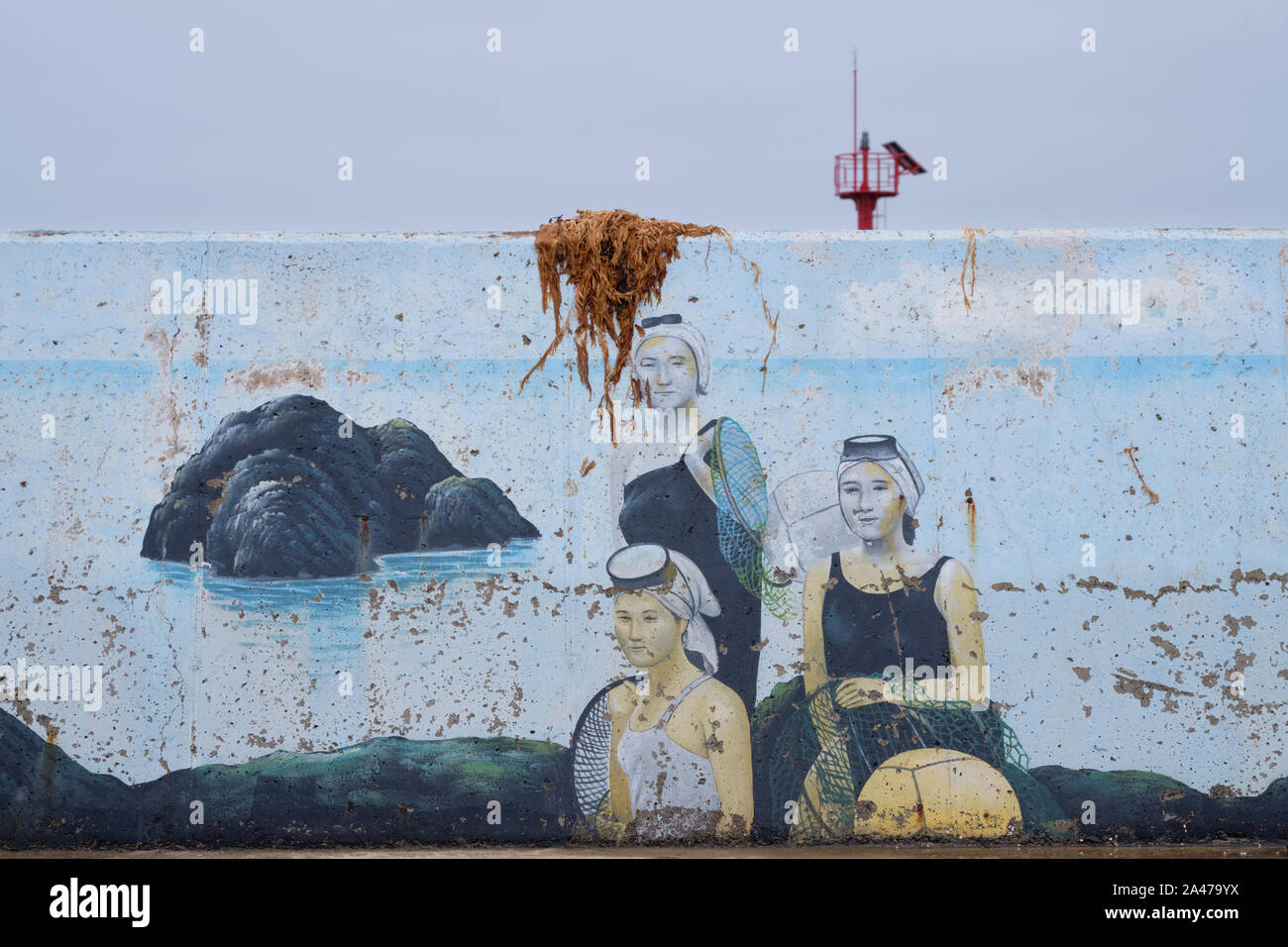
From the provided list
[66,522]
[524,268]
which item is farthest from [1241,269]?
[66,522]

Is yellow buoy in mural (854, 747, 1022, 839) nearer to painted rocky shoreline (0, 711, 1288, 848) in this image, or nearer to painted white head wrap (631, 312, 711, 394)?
painted rocky shoreline (0, 711, 1288, 848)

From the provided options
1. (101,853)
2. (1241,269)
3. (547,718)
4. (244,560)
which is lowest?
(101,853)

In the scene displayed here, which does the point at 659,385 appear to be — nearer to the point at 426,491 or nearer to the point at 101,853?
the point at 426,491

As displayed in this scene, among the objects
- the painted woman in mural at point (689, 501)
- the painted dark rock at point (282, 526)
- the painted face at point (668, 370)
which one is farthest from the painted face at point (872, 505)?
the painted dark rock at point (282, 526)

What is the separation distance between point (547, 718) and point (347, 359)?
75.5 inches

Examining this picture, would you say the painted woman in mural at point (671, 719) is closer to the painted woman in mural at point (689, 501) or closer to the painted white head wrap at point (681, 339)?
the painted woman in mural at point (689, 501)

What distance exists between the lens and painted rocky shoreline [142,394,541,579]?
5.10 metres

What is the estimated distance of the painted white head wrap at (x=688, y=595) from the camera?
16.6 ft

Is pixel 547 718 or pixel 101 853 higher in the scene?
pixel 547 718

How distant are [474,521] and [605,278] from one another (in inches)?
51.1

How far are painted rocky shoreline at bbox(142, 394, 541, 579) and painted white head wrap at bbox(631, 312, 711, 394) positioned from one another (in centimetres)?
95

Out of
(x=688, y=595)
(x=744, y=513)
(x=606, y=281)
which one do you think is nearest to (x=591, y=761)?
(x=688, y=595)

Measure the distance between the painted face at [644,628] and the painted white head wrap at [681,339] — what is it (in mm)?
1030

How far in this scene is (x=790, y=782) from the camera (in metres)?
5.00
